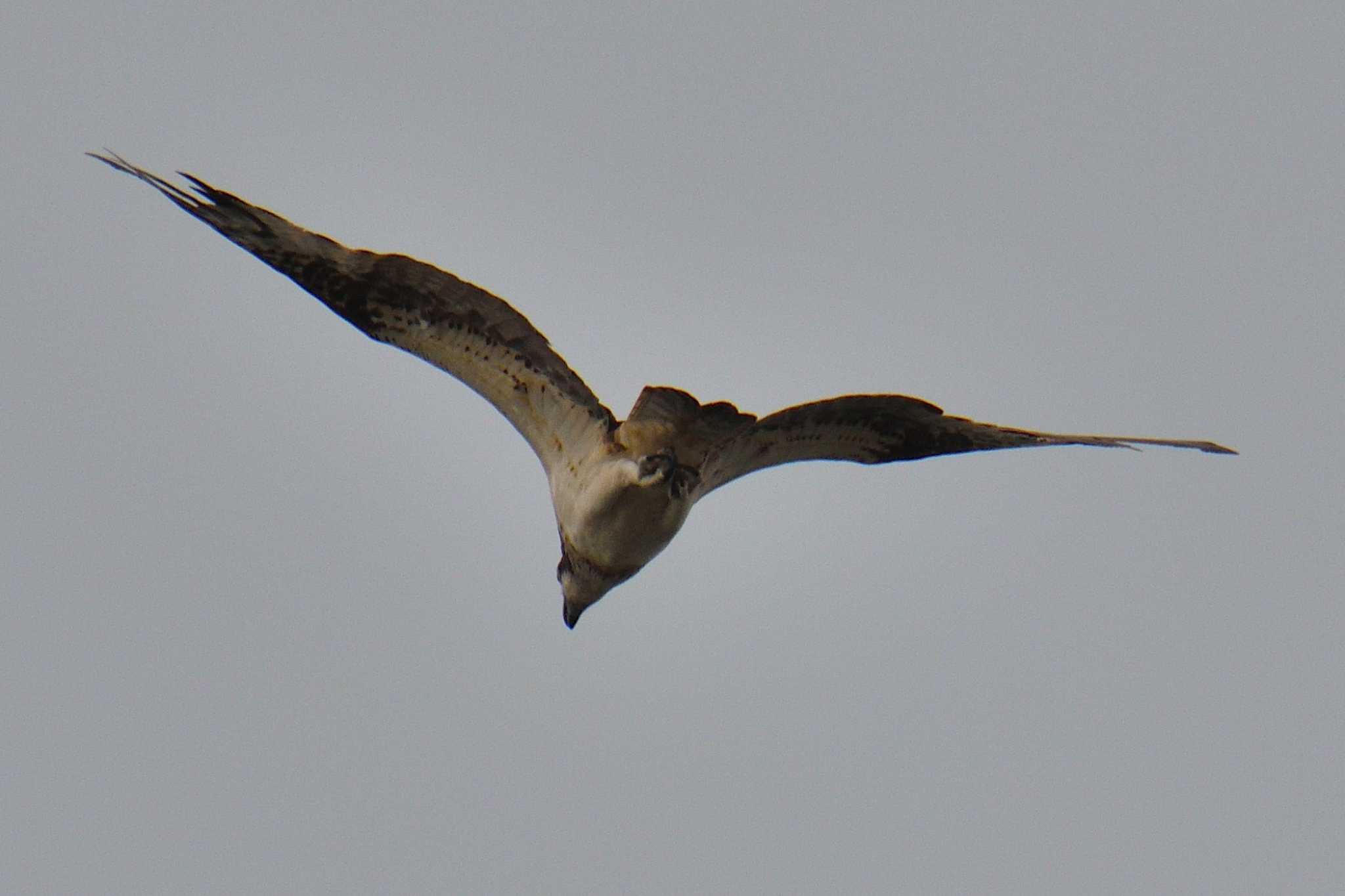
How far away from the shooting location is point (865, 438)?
571 inches

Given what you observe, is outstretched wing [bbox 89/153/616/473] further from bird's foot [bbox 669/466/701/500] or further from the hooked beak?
the hooked beak

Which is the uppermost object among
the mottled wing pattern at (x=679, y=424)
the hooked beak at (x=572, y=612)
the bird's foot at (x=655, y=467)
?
the mottled wing pattern at (x=679, y=424)

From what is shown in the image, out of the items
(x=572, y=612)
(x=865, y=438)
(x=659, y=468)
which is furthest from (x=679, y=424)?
(x=572, y=612)

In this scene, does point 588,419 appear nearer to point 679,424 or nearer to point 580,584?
point 679,424

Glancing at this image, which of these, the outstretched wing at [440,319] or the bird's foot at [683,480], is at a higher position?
the outstretched wing at [440,319]

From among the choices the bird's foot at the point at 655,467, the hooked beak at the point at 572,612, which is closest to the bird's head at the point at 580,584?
the hooked beak at the point at 572,612

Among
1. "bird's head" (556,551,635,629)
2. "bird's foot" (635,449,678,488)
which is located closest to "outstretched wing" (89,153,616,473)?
"bird's foot" (635,449,678,488)

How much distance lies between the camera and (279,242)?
13.5m

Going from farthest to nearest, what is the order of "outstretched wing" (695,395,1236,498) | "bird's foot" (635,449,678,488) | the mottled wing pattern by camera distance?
"outstretched wing" (695,395,1236,498), "bird's foot" (635,449,678,488), the mottled wing pattern

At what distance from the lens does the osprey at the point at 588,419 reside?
13484 mm

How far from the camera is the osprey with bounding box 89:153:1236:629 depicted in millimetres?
13484

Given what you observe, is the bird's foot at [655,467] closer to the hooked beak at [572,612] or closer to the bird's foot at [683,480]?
the bird's foot at [683,480]

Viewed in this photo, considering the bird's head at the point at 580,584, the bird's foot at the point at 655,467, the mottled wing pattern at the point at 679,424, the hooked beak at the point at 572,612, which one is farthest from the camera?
the hooked beak at the point at 572,612

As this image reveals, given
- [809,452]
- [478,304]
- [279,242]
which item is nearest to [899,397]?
[809,452]
